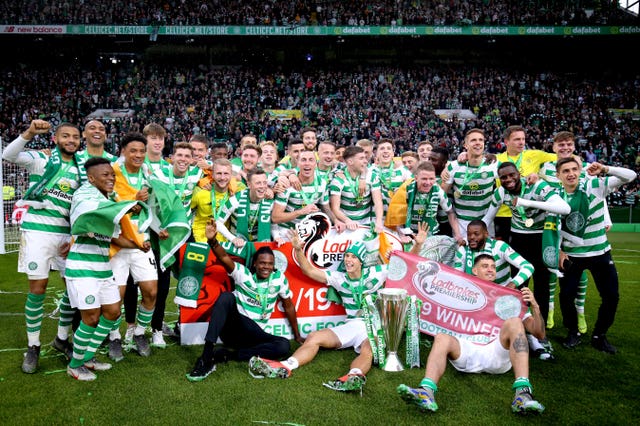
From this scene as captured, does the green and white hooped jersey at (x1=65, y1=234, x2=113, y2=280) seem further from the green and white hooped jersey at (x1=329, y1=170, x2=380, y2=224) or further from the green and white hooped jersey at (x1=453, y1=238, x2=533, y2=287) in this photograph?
the green and white hooped jersey at (x1=453, y1=238, x2=533, y2=287)

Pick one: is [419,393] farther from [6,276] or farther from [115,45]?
[115,45]

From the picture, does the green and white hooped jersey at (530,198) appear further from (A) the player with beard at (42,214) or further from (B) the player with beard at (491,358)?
(A) the player with beard at (42,214)

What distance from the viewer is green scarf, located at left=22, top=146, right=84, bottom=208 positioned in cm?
464

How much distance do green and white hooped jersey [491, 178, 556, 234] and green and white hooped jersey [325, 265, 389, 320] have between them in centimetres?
156

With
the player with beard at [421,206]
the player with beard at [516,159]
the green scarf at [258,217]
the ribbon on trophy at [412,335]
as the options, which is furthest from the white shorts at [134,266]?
the player with beard at [516,159]

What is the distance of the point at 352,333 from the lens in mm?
5242

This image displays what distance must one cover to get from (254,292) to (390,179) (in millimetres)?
2805

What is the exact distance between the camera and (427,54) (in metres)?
30.5

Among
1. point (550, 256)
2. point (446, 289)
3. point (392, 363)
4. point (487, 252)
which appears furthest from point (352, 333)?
point (550, 256)

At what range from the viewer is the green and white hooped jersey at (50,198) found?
→ 4.72 m

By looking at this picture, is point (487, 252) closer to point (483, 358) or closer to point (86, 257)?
point (483, 358)

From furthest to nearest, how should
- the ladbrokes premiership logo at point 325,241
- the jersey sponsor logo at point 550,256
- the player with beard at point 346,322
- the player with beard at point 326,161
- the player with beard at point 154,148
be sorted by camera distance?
the player with beard at point 326,161, the ladbrokes premiership logo at point 325,241, the player with beard at point 154,148, the jersey sponsor logo at point 550,256, the player with beard at point 346,322

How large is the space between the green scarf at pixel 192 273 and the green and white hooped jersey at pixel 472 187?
2.98 meters

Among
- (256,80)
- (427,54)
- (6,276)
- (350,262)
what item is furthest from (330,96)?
(350,262)
